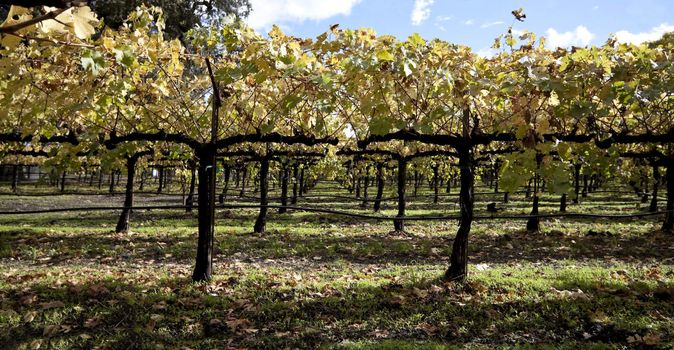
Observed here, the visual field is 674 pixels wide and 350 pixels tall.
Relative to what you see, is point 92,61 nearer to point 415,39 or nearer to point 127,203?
point 415,39

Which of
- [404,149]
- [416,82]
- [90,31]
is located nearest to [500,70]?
[416,82]

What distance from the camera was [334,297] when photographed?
262 inches

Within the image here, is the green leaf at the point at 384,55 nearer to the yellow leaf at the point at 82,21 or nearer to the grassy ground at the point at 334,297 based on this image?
the grassy ground at the point at 334,297

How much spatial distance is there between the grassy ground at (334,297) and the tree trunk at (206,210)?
33 cm

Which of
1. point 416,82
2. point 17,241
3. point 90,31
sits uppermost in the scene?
point 416,82

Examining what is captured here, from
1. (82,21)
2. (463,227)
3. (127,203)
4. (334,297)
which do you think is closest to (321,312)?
(334,297)

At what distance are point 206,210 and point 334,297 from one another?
2.66m

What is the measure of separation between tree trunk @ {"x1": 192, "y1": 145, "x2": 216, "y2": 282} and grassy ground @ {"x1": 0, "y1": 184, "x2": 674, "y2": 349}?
33 centimetres

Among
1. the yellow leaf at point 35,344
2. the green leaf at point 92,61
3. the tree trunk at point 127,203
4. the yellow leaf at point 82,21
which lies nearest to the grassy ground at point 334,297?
the yellow leaf at point 35,344

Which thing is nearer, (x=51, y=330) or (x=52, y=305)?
(x=51, y=330)

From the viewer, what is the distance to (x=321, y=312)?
612 centimetres

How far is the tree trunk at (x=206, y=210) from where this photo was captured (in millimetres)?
7391

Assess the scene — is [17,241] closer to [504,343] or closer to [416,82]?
[416,82]

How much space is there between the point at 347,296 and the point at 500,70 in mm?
4056
